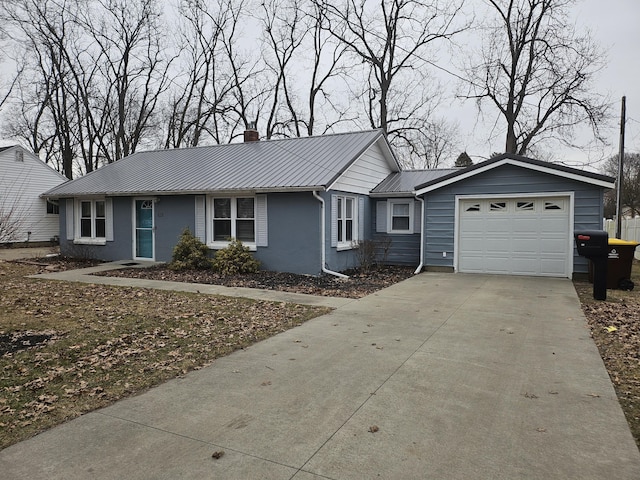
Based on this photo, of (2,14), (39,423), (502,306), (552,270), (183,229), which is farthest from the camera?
(2,14)

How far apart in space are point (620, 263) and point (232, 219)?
1053 centimetres

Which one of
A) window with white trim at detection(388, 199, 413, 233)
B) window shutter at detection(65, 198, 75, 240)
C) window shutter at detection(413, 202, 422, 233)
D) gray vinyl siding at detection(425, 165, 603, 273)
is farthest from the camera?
window shutter at detection(65, 198, 75, 240)

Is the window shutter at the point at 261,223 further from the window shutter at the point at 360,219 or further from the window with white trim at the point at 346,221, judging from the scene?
the window shutter at the point at 360,219

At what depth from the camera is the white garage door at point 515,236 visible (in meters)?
12.1

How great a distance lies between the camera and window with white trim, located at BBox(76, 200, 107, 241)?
16.4m

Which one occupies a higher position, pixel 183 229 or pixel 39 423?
pixel 183 229

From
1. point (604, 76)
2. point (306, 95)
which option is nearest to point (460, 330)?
point (604, 76)

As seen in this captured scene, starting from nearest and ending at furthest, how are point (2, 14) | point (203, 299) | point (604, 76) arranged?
point (203, 299) → point (604, 76) → point (2, 14)

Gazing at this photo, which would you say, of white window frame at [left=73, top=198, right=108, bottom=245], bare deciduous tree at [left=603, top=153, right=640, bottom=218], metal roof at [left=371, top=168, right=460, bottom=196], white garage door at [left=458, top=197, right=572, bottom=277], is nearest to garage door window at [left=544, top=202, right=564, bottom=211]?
white garage door at [left=458, top=197, right=572, bottom=277]

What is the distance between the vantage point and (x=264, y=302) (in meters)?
8.66

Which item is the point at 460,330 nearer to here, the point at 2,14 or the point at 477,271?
the point at 477,271

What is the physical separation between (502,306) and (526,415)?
4.96 metres

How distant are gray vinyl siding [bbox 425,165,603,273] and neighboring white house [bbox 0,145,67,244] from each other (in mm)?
20189

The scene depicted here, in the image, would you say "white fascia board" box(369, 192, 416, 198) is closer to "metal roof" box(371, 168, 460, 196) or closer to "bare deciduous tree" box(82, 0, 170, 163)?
"metal roof" box(371, 168, 460, 196)
